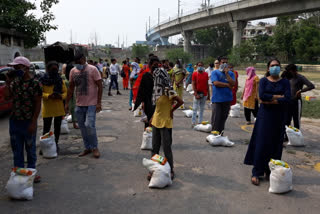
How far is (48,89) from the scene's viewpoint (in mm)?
5441

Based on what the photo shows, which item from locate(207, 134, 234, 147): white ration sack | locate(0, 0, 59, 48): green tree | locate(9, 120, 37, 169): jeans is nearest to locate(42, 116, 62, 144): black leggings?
locate(9, 120, 37, 169): jeans

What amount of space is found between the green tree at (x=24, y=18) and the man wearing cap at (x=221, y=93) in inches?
695

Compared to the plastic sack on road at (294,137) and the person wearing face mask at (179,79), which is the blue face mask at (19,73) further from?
the person wearing face mask at (179,79)

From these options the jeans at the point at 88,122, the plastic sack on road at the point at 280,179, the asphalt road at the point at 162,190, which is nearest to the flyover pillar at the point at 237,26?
the asphalt road at the point at 162,190

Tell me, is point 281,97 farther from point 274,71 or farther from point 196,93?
point 196,93

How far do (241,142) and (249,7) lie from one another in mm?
30842

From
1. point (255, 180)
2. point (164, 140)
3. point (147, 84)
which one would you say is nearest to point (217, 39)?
point (147, 84)

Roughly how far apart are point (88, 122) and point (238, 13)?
3612 cm

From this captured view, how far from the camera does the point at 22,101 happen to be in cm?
388

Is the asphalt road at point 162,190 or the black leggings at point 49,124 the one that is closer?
the asphalt road at point 162,190

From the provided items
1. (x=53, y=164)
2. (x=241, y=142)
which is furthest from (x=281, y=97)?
(x=53, y=164)

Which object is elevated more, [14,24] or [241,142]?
[14,24]

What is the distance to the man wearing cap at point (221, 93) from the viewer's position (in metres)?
6.12

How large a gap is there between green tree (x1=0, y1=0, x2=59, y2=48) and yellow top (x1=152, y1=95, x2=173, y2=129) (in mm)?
18946
